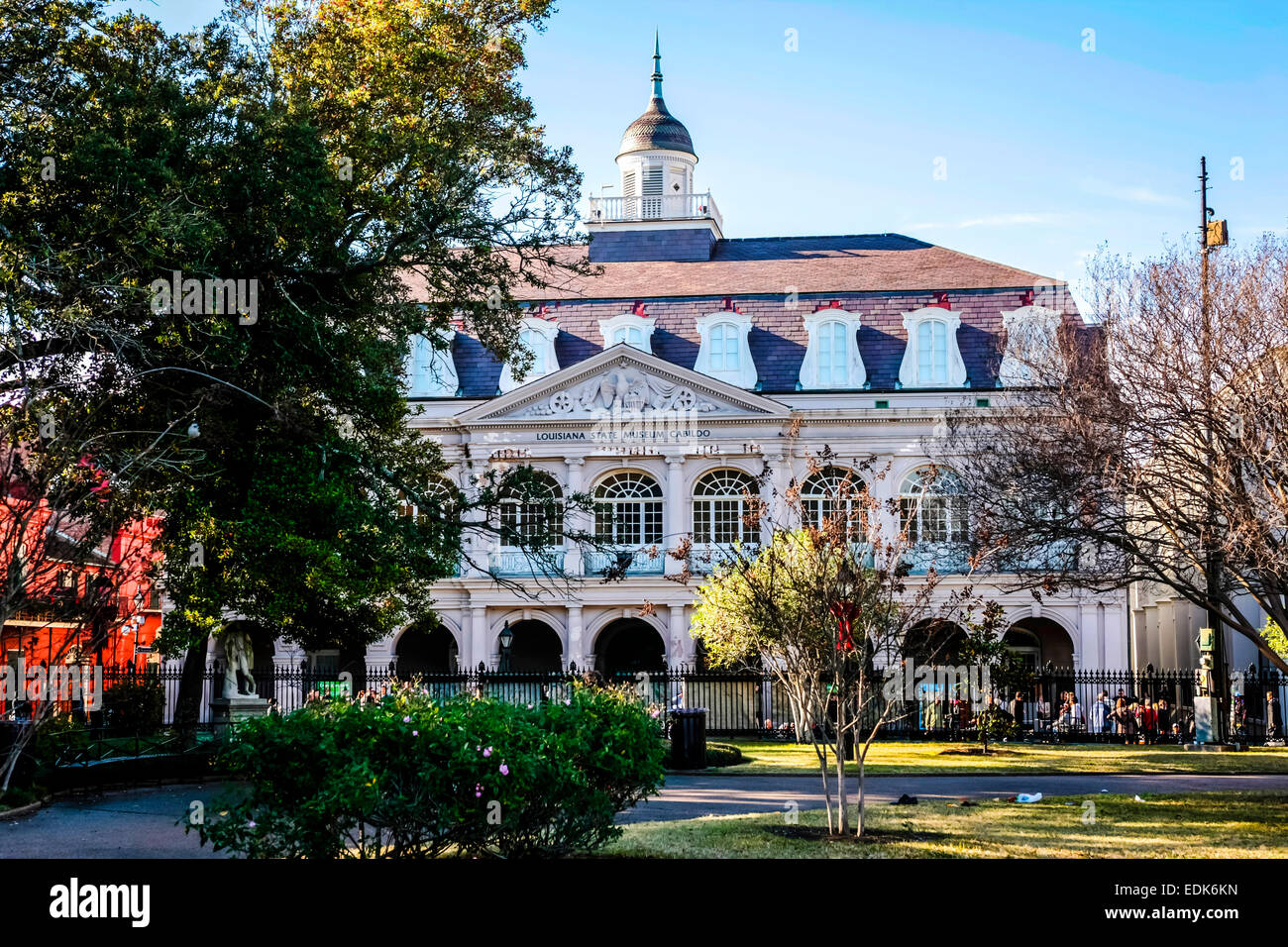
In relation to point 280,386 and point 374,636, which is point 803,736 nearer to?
point 374,636

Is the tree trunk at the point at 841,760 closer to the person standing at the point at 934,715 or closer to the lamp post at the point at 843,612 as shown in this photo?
the lamp post at the point at 843,612

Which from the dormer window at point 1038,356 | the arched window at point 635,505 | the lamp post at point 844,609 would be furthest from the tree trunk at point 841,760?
the arched window at point 635,505

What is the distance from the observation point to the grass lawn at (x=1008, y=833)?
1241 centimetres

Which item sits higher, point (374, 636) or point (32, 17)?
point (32, 17)

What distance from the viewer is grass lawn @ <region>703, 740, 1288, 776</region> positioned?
73.6ft

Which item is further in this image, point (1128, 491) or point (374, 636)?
point (374, 636)

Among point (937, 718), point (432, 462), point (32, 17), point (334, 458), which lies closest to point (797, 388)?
point (937, 718)

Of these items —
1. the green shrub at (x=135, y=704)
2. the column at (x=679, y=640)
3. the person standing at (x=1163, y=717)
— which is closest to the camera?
the green shrub at (x=135, y=704)

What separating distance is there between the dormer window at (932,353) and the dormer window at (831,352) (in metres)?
1.50

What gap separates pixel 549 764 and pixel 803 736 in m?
18.8

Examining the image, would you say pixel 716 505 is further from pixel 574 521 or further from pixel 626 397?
pixel 574 521

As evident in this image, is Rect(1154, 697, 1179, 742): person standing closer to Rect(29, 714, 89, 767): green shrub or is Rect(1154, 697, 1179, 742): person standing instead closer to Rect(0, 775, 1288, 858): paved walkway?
Rect(0, 775, 1288, 858): paved walkway

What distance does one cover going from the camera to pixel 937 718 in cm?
3197
